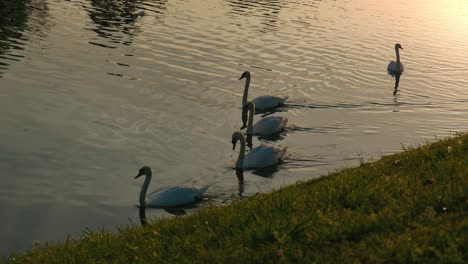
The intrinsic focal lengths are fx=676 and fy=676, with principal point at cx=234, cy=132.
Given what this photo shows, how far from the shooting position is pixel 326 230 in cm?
736

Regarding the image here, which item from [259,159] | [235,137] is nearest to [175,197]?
[259,159]

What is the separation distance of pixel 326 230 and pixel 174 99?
57.2 feet

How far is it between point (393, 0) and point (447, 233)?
68442 millimetres

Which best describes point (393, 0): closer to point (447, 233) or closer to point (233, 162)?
point (233, 162)

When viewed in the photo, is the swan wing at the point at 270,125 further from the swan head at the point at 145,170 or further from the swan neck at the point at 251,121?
the swan head at the point at 145,170

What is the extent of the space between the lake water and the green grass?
3.70 meters

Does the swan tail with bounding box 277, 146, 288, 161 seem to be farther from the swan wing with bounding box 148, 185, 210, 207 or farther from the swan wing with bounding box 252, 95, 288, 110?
the swan wing with bounding box 252, 95, 288, 110

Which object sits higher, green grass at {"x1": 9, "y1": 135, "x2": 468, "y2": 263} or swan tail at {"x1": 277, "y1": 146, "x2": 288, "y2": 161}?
green grass at {"x1": 9, "y1": 135, "x2": 468, "y2": 263}

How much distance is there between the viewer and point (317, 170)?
58.0 ft

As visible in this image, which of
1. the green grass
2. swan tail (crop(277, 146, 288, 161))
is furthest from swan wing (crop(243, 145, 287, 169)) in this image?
the green grass

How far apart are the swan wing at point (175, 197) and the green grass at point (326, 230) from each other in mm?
5092

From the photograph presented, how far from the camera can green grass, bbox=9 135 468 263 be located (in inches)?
269

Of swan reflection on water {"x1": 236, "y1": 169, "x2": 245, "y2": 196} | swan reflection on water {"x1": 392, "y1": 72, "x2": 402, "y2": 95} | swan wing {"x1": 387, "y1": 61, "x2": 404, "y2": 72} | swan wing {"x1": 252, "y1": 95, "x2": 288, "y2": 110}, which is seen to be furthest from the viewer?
swan wing {"x1": 387, "y1": 61, "x2": 404, "y2": 72}

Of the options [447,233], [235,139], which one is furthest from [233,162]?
[447,233]
